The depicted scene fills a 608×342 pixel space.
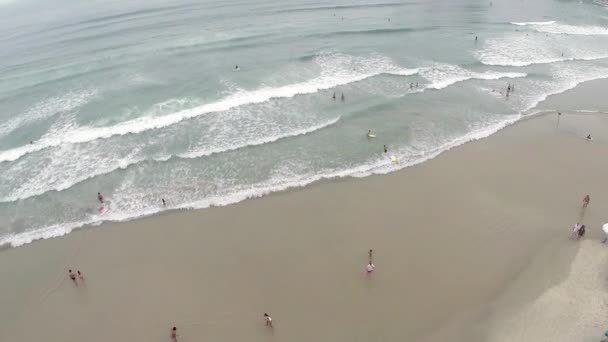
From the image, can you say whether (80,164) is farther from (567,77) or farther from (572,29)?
(572,29)

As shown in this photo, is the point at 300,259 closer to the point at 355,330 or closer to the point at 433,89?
the point at 355,330

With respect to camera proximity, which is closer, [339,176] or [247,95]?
[339,176]

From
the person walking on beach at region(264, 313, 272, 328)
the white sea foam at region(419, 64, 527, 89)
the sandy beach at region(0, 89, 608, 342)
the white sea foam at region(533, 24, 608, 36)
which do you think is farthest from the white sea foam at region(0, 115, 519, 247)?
the white sea foam at region(533, 24, 608, 36)

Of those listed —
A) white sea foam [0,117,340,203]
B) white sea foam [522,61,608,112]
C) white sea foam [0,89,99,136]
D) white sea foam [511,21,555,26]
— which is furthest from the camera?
white sea foam [511,21,555,26]

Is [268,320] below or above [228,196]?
below

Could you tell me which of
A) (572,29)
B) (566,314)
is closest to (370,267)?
(566,314)

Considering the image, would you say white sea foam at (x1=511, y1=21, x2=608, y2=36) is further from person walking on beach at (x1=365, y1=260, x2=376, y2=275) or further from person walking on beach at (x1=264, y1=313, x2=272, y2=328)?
person walking on beach at (x1=264, y1=313, x2=272, y2=328)

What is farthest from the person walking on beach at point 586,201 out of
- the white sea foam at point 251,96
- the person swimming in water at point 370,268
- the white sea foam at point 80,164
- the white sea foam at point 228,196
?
the white sea foam at point 251,96
